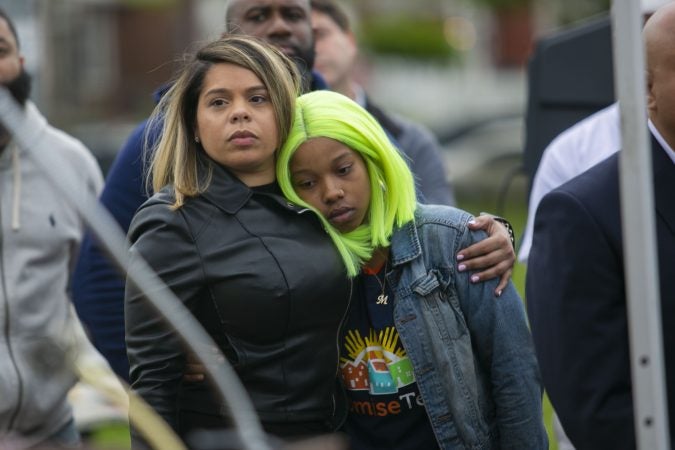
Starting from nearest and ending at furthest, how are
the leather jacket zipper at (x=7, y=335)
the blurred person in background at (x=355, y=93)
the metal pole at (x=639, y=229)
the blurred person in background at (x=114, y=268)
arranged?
the metal pole at (x=639, y=229) → the leather jacket zipper at (x=7, y=335) → the blurred person in background at (x=114, y=268) → the blurred person in background at (x=355, y=93)

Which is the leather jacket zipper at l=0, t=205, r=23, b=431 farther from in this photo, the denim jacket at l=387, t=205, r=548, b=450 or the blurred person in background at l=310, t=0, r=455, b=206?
the blurred person in background at l=310, t=0, r=455, b=206

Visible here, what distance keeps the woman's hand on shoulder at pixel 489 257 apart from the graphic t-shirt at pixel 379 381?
0.72 feet

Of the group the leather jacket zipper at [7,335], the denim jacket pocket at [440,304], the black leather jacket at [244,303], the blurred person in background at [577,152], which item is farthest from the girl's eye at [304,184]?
the blurred person in background at [577,152]

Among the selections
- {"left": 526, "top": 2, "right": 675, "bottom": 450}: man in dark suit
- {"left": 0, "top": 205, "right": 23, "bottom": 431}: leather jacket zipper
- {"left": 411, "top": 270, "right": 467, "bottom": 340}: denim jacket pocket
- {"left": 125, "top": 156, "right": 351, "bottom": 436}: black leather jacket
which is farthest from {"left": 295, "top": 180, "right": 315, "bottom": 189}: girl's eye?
{"left": 0, "top": 205, "right": 23, "bottom": 431}: leather jacket zipper

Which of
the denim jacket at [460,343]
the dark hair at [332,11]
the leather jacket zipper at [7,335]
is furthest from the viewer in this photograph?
the dark hair at [332,11]

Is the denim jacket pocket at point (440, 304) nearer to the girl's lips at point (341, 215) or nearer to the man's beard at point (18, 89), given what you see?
the girl's lips at point (341, 215)

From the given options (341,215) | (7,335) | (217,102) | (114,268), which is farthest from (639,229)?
(7,335)

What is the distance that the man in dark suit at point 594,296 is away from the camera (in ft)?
10.2

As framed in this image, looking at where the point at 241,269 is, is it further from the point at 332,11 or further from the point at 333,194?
the point at 332,11

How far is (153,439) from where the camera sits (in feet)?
→ 8.79

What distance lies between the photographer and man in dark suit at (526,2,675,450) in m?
3.11

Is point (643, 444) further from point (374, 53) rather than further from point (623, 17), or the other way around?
point (374, 53)

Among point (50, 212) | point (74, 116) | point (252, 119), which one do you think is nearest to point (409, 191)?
point (252, 119)

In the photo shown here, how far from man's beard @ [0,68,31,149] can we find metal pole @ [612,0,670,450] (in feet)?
7.17
